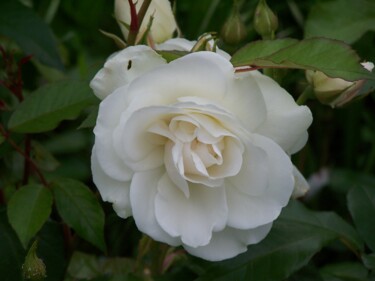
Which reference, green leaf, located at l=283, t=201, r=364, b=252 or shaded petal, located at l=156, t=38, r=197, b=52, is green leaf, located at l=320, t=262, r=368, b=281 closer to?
green leaf, located at l=283, t=201, r=364, b=252

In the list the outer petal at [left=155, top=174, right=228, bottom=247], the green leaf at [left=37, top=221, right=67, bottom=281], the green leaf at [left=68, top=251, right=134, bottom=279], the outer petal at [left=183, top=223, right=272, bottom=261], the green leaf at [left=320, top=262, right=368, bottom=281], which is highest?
the outer petal at [left=155, top=174, right=228, bottom=247]

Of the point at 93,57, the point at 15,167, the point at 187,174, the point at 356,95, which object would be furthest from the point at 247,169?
the point at 93,57

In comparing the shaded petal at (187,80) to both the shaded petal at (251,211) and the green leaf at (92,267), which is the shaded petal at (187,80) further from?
the green leaf at (92,267)

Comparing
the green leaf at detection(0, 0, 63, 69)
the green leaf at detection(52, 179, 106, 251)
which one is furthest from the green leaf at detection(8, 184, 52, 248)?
the green leaf at detection(0, 0, 63, 69)

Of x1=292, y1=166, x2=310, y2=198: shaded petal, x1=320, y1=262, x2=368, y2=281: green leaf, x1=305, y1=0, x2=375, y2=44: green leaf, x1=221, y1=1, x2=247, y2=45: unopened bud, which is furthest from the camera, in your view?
x1=305, y1=0, x2=375, y2=44: green leaf

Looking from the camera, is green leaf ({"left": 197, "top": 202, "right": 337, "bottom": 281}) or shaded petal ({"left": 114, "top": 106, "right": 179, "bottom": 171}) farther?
green leaf ({"left": 197, "top": 202, "right": 337, "bottom": 281})

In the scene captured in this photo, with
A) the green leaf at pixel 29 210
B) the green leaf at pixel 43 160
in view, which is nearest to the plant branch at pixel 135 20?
the green leaf at pixel 29 210

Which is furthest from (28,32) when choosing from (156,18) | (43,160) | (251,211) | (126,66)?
(251,211)
